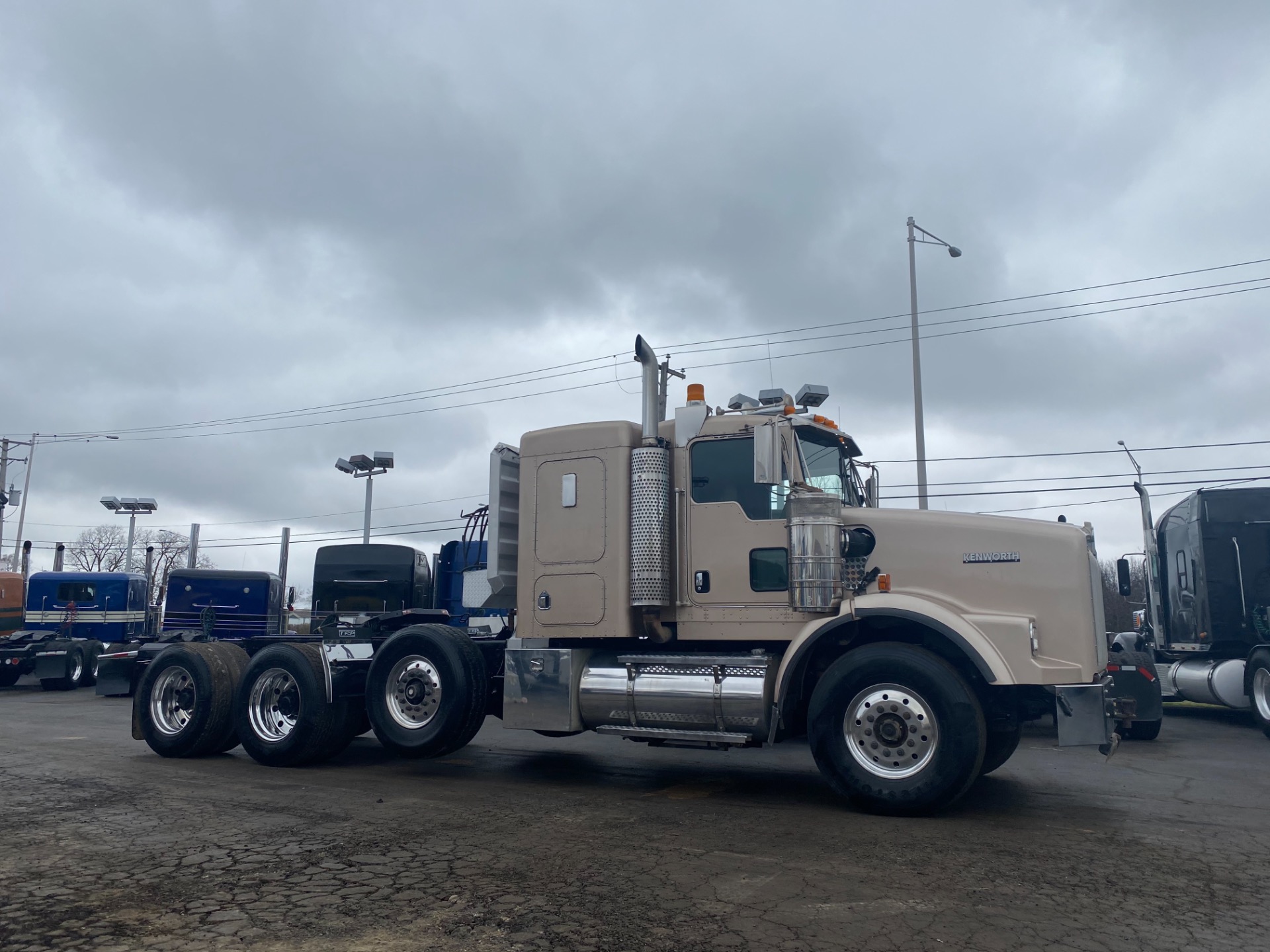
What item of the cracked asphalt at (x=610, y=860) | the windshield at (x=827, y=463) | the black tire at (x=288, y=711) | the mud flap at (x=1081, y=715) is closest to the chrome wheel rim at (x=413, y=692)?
the cracked asphalt at (x=610, y=860)

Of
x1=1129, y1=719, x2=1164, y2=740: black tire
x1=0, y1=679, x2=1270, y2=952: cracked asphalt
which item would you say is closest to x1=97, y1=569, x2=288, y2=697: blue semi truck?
x1=0, y1=679, x2=1270, y2=952: cracked asphalt

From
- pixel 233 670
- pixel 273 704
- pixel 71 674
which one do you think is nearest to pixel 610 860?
pixel 273 704

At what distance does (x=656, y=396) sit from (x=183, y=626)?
16.3 meters

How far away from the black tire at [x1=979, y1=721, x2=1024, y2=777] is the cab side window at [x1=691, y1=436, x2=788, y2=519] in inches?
102

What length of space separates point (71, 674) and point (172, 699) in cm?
1334

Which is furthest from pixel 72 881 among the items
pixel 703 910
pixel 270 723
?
pixel 270 723

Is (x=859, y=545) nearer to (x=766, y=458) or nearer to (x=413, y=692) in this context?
(x=766, y=458)

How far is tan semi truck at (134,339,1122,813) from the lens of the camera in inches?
275

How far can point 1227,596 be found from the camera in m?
13.8

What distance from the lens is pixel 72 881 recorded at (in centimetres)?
512

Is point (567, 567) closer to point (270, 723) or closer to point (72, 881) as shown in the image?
point (270, 723)

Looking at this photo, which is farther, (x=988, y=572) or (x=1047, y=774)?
(x=1047, y=774)

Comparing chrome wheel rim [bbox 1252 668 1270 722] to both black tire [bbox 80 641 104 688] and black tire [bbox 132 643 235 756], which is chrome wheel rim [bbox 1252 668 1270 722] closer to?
black tire [bbox 132 643 235 756]

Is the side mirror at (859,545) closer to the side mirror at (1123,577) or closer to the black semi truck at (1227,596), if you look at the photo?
the black semi truck at (1227,596)
